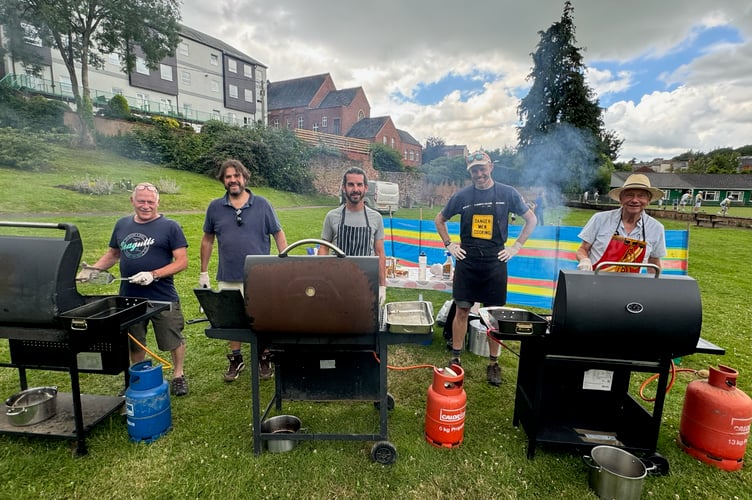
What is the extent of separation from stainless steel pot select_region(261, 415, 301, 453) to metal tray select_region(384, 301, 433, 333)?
3.61 ft

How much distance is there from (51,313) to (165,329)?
934mm

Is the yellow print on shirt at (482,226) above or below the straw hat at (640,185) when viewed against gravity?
below

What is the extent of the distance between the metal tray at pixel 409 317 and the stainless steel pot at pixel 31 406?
8.42 ft

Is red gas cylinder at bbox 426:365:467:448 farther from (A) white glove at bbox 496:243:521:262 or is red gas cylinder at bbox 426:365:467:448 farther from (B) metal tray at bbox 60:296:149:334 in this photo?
(B) metal tray at bbox 60:296:149:334

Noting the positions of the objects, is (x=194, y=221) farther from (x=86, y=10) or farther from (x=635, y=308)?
(x=86, y=10)

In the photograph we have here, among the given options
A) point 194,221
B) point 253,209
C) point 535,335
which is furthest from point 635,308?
point 194,221

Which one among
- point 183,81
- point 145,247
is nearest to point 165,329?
point 145,247

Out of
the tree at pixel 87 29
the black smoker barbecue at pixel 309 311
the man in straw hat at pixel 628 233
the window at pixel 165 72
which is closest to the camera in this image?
the black smoker barbecue at pixel 309 311

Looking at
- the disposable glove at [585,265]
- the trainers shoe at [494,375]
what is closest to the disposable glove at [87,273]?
the trainers shoe at [494,375]

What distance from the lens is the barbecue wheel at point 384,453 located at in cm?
250

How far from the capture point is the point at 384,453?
8.24 ft

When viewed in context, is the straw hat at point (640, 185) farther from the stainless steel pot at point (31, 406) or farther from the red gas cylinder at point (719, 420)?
the stainless steel pot at point (31, 406)

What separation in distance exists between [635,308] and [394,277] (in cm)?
298

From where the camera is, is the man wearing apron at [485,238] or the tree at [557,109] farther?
the tree at [557,109]
